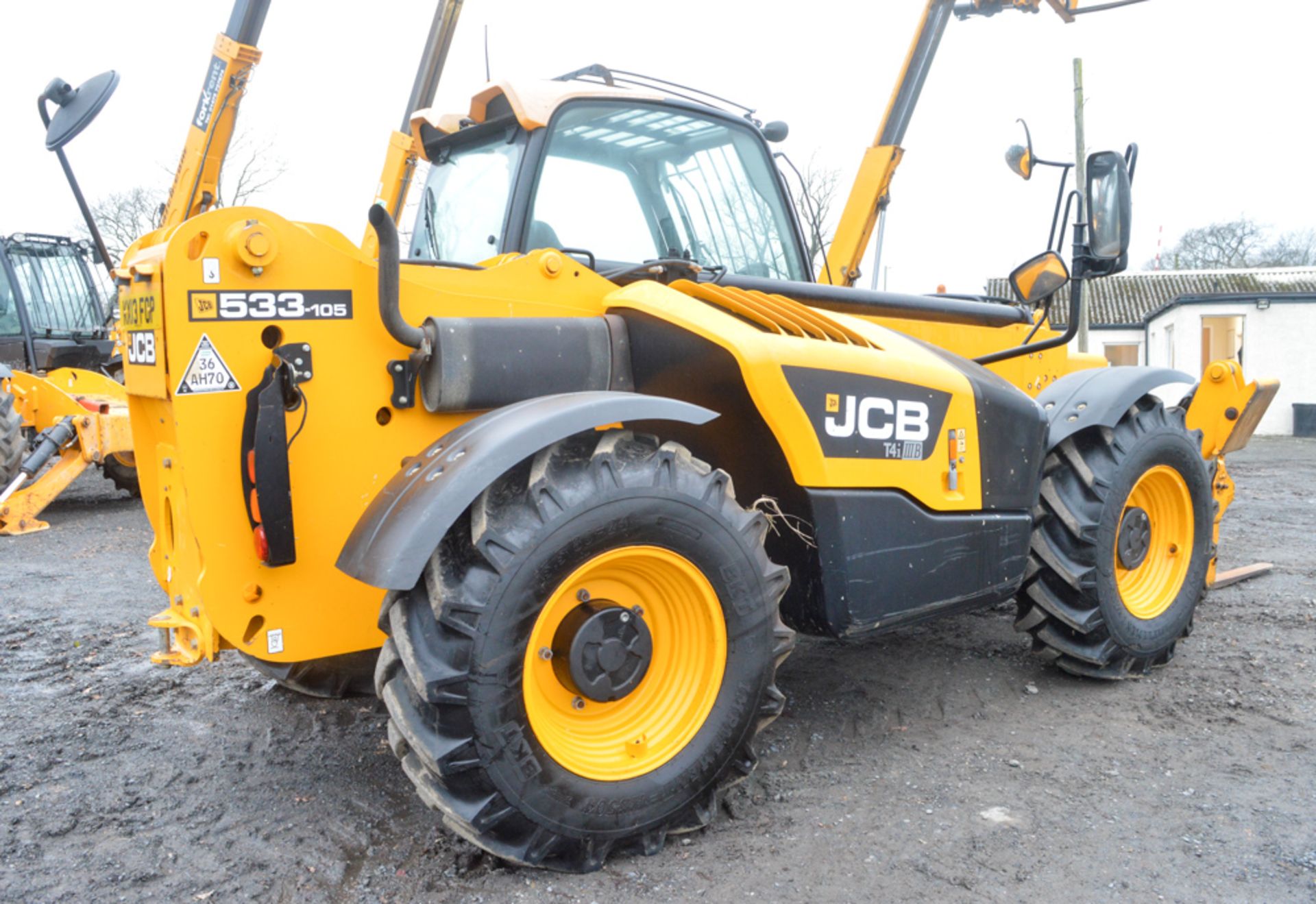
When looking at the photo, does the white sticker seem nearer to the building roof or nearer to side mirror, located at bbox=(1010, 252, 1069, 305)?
side mirror, located at bbox=(1010, 252, 1069, 305)

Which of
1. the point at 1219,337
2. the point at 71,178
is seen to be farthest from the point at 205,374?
the point at 1219,337

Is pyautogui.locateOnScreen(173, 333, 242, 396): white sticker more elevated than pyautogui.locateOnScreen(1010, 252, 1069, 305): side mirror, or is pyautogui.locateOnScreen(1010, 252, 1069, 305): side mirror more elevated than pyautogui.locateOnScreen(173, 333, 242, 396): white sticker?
pyautogui.locateOnScreen(1010, 252, 1069, 305): side mirror

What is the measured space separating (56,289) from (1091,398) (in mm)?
12205

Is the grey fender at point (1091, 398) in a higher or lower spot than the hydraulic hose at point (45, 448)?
higher

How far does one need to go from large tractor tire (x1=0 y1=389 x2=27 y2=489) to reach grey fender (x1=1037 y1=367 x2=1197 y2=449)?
835 cm

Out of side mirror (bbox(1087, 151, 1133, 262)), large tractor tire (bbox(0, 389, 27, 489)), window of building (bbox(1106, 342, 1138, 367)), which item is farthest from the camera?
window of building (bbox(1106, 342, 1138, 367))

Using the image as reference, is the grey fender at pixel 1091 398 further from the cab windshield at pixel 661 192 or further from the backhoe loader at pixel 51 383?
the backhoe loader at pixel 51 383

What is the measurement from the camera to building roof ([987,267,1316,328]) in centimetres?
3222

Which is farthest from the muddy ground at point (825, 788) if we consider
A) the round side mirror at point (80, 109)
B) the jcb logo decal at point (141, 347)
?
the round side mirror at point (80, 109)

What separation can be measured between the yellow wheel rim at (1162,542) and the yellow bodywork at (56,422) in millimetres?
7409

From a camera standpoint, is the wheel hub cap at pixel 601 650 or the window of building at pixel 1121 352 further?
the window of building at pixel 1121 352

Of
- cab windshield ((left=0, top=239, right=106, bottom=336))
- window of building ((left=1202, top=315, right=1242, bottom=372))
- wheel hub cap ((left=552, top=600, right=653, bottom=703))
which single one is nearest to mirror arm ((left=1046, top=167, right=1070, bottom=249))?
wheel hub cap ((left=552, top=600, right=653, bottom=703))

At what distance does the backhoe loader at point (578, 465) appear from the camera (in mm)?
2561

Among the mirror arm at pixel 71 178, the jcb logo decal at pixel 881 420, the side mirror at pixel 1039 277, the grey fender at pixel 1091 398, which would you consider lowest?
the grey fender at pixel 1091 398
